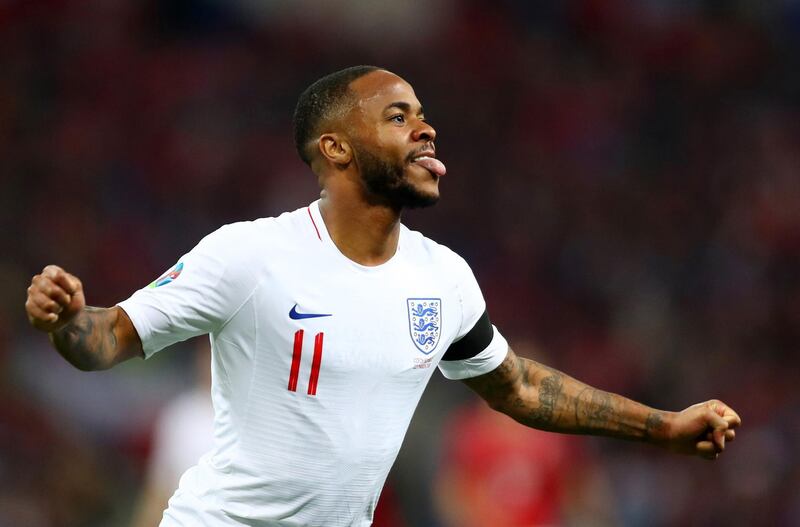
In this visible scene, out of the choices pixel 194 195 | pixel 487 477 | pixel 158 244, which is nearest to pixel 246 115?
pixel 194 195

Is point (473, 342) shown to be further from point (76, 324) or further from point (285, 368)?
point (76, 324)

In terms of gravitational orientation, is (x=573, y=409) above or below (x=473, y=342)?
below

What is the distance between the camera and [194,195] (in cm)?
934

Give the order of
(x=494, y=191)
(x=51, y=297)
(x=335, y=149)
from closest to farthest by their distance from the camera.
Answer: (x=51, y=297)
(x=335, y=149)
(x=494, y=191)

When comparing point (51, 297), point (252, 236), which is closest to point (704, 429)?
point (252, 236)

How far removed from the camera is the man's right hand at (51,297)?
3.01 m

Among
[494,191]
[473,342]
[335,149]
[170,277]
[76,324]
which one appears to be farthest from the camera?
[494,191]

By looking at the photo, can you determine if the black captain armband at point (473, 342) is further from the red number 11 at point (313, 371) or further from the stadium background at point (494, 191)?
the stadium background at point (494, 191)

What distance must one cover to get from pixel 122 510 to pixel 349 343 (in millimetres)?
4372

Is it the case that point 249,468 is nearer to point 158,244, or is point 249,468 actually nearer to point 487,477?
point 487,477

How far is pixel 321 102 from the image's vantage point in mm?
4035

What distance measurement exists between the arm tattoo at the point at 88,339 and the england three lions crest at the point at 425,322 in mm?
908

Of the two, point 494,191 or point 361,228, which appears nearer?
point 361,228

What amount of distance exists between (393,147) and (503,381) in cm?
91
